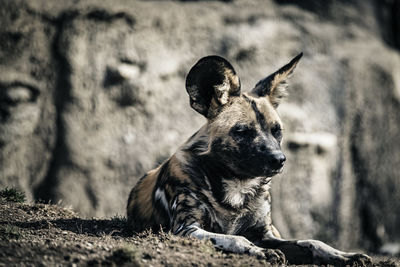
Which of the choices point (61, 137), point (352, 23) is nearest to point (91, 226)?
point (61, 137)

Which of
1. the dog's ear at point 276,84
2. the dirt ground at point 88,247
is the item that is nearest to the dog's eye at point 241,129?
the dog's ear at point 276,84

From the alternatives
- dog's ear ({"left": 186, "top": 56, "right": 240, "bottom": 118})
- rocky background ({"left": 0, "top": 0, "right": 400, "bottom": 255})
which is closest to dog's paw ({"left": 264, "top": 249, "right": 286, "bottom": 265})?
dog's ear ({"left": 186, "top": 56, "right": 240, "bottom": 118})

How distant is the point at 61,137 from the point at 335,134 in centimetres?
371

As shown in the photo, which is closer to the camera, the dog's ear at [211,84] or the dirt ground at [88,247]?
the dirt ground at [88,247]

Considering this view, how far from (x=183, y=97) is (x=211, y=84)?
3560mm

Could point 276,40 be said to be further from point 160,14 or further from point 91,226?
point 91,226

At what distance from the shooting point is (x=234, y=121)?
10.7 feet

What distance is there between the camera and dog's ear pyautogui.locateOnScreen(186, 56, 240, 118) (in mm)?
3293

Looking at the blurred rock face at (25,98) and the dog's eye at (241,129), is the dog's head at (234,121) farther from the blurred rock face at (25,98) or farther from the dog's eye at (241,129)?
the blurred rock face at (25,98)

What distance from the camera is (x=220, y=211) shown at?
3.17 m

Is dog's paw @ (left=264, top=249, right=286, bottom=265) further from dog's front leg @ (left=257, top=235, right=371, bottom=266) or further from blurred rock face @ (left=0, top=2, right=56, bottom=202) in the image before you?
blurred rock face @ (left=0, top=2, right=56, bottom=202)

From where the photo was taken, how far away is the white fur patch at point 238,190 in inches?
126

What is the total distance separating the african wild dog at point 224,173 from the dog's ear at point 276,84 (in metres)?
0.10

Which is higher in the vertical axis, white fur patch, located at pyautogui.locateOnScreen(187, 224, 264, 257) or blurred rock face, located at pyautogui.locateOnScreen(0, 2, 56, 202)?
blurred rock face, located at pyautogui.locateOnScreen(0, 2, 56, 202)
